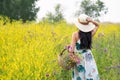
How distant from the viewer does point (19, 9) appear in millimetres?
27781

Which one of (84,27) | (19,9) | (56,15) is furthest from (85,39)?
(56,15)

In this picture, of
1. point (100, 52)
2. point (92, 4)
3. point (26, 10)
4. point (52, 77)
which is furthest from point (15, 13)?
point (92, 4)

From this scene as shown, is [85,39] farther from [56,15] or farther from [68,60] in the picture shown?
[56,15]

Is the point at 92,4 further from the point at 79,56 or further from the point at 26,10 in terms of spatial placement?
the point at 79,56

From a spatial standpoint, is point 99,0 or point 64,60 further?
point 99,0

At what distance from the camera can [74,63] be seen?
20.8 feet

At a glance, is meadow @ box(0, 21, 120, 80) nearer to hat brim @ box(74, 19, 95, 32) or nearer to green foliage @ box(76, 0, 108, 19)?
hat brim @ box(74, 19, 95, 32)

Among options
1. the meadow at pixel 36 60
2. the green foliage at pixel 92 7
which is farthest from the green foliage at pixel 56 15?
the meadow at pixel 36 60

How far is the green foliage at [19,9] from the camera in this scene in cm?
2680

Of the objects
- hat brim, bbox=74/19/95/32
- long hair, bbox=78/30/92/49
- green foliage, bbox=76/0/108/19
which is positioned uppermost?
hat brim, bbox=74/19/95/32

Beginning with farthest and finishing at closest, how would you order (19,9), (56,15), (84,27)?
(56,15)
(19,9)
(84,27)

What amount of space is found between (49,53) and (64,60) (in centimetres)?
106

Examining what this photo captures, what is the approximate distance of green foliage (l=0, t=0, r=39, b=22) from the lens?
87.9ft

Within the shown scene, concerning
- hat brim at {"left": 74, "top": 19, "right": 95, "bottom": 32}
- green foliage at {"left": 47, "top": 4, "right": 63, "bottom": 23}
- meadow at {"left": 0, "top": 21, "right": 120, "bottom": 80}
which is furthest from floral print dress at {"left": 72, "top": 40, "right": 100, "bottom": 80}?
green foliage at {"left": 47, "top": 4, "right": 63, "bottom": 23}
